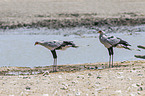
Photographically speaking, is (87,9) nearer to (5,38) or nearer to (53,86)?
(5,38)

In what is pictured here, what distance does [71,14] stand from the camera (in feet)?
125

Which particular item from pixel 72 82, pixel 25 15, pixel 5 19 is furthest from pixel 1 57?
pixel 25 15

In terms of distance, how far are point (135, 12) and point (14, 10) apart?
16.7 metres

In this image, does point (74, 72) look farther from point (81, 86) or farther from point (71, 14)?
point (71, 14)

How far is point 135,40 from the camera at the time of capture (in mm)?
21953

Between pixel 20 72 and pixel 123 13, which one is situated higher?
pixel 123 13

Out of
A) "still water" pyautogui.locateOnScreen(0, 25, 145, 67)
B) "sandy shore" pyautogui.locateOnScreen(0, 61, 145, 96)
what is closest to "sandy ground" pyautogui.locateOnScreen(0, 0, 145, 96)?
"sandy shore" pyautogui.locateOnScreen(0, 61, 145, 96)

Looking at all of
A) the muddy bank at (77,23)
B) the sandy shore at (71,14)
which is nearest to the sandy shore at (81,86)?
the muddy bank at (77,23)

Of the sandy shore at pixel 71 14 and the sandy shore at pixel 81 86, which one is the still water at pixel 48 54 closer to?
the sandy shore at pixel 81 86

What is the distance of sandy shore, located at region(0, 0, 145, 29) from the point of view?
105 ft

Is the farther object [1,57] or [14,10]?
[14,10]

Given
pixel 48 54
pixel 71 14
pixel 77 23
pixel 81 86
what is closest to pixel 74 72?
pixel 81 86

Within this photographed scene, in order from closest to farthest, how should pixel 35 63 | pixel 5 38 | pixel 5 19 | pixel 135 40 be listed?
pixel 35 63
pixel 135 40
pixel 5 38
pixel 5 19

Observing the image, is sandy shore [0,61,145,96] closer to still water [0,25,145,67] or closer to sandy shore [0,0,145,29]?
still water [0,25,145,67]
